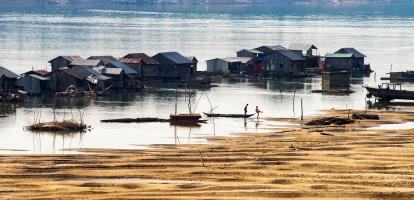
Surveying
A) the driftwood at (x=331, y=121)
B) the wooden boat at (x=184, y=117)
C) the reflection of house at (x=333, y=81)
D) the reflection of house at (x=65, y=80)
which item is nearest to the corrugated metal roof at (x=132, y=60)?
the reflection of house at (x=65, y=80)

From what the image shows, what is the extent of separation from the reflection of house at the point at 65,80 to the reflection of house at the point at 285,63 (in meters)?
25.2

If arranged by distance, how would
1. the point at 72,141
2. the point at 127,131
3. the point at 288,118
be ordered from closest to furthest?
the point at 72,141 < the point at 127,131 < the point at 288,118

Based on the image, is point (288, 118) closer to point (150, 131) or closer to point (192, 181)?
point (150, 131)

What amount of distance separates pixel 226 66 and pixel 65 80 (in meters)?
23.9

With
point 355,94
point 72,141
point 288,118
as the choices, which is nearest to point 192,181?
point 72,141

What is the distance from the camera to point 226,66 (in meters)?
96.8

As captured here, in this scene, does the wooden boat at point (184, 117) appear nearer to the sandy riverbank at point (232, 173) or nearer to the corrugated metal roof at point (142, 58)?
the sandy riverbank at point (232, 173)

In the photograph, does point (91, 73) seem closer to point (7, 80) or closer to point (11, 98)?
point (7, 80)

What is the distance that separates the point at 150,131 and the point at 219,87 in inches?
1277

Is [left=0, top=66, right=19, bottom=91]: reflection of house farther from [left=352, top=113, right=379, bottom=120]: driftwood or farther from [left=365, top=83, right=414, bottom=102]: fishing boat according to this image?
[left=352, top=113, right=379, bottom=120]: driftwood

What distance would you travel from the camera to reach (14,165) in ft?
114

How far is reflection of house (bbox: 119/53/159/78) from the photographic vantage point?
87.2 metres

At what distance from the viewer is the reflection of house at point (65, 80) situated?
7581 centimetres

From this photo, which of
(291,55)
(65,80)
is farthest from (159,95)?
(291,55)
